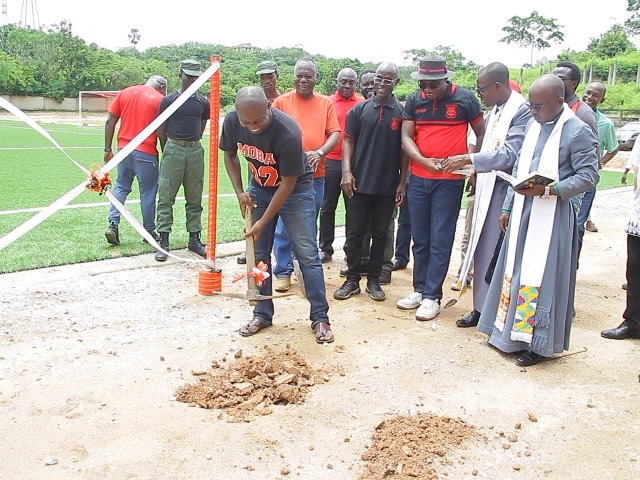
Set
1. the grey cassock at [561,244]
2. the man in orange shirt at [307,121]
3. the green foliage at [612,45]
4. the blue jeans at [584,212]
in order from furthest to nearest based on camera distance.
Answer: the green foliage at [612,45], the blue jeans at [584,212], the man in orange shirt at [307,121], the grey cassock at [561,244]

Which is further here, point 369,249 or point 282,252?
point 369,249

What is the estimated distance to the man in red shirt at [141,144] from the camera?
274 inches

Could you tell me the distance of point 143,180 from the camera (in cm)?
700

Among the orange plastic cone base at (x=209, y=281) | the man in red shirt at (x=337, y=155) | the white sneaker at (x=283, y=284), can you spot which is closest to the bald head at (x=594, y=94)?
the man in red shirt at (x=337, y=155)

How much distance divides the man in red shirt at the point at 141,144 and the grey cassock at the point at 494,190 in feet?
12.7

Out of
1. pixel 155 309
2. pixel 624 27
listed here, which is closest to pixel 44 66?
pixel 624 27

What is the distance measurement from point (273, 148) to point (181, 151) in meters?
2.77

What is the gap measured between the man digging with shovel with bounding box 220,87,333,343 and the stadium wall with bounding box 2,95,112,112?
163 ft

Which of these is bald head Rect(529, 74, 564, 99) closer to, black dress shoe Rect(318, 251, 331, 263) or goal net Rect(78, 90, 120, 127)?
black dress shoe Rect(318, 251, 331, 263)

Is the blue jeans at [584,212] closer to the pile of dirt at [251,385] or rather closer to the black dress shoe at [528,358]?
the black dress shoe at [528,358]

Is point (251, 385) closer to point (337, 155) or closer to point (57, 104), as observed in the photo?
point (337, 155)

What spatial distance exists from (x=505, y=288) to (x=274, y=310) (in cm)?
197

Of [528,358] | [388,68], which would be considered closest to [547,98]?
[388,68]

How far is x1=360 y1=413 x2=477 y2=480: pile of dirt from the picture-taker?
2959 millimetres
